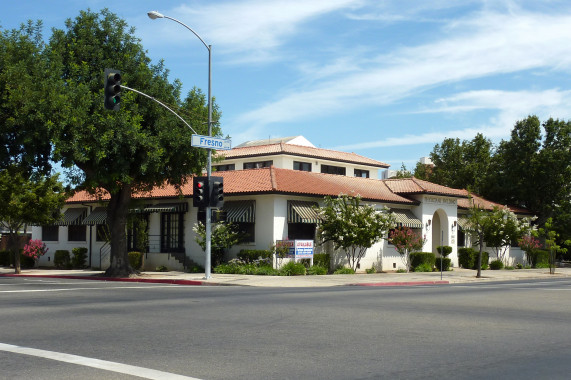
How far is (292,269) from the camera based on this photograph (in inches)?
1272

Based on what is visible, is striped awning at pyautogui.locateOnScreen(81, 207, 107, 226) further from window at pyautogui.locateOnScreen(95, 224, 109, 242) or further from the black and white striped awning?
the black and white striped awning

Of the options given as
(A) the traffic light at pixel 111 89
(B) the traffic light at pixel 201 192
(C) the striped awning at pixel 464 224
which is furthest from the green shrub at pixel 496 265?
(A) the traffic light at pixel 111 89

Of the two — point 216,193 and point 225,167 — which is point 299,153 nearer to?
point 225,167

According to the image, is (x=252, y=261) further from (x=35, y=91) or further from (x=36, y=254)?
Result: (x=36, y=254)

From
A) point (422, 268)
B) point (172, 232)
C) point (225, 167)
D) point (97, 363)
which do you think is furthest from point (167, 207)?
point (97, 363)

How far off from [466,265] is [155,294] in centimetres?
2962

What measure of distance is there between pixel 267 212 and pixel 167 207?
23.1 feet

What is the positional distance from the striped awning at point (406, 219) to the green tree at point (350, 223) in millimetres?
3747

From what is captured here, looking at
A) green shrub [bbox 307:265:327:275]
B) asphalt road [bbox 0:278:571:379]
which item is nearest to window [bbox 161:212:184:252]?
green shrub [bbox 307:265:327:275]

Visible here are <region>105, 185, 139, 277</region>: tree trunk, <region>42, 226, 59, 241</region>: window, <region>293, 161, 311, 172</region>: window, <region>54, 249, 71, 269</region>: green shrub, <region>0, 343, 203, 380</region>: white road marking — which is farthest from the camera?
<region>293, 161, 311, 172</region>: window

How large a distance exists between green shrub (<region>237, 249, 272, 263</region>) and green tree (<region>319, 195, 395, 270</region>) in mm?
3677

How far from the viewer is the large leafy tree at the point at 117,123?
26.2 metres

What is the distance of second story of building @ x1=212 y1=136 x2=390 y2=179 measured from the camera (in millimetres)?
49312

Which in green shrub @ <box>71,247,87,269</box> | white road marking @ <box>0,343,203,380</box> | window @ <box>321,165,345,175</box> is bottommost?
white road marking @ <box>0,343,203,380</box>
